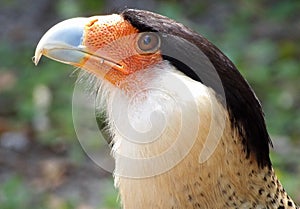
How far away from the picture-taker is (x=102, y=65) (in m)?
2.98

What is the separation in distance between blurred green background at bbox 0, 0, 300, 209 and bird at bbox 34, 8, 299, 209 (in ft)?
4.95

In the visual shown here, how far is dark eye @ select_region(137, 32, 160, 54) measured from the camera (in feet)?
9.47

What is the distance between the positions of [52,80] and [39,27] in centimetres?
103

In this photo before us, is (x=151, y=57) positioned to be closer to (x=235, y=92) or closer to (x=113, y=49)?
(x=113, y=49)

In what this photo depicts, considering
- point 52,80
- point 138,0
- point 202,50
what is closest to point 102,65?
point 202,50

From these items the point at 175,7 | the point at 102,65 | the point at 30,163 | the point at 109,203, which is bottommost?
the point at 30,163

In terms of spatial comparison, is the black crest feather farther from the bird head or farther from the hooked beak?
the hooked beak

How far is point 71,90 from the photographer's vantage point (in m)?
5.59

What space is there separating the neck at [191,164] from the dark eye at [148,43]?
0.18 metres

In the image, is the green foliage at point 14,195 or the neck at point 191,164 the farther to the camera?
the green foliage at point 14,195

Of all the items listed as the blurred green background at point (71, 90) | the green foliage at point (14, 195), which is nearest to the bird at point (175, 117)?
the blurred green background at point (71, 90)

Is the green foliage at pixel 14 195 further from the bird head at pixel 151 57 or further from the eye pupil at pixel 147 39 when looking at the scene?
the eye pupil at pixel 147 39

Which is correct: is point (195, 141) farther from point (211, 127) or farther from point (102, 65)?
point (102, 65)

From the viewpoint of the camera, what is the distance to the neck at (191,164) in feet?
9.07
